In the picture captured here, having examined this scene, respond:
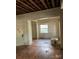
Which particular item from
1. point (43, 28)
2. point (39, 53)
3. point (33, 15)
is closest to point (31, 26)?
point (33, 15)

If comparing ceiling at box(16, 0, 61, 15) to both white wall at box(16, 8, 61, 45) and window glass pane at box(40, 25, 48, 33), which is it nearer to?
white wall at box(16, 8, 61, 45)

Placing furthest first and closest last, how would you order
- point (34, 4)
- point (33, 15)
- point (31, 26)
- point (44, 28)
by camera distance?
1. point (44, 28)
2. point (31, 26)
3. point (33, 15)
4. point (34, 4)

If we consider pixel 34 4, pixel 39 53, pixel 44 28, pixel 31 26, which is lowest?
pixel 39 53

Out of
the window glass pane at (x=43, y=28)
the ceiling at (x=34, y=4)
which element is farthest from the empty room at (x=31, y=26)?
the window glass pane at (x=43, y=28)

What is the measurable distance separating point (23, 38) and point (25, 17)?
1720 millimetres

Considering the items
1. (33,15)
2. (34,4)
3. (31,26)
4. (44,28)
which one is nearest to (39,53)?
(34,4)

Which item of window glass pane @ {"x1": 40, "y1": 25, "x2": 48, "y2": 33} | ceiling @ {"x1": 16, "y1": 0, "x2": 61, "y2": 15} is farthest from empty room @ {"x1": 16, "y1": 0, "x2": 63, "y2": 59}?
window glass pane @ {"x1": 40, "y1": 25, "x2": 48, "y2": 33}

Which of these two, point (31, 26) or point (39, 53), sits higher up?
point (31, 26)

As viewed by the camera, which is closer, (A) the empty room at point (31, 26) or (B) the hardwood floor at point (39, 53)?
(B) the hardwood floor at point (39, 53)

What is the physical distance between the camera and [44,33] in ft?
44.1

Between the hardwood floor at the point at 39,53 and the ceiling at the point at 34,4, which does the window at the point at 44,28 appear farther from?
the ceiling at the point at 34,4

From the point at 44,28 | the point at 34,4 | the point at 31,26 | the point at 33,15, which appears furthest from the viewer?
the point at 44,28

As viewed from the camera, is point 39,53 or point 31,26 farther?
point 31,26

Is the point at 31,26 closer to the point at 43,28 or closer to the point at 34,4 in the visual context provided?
the point at 34,4
